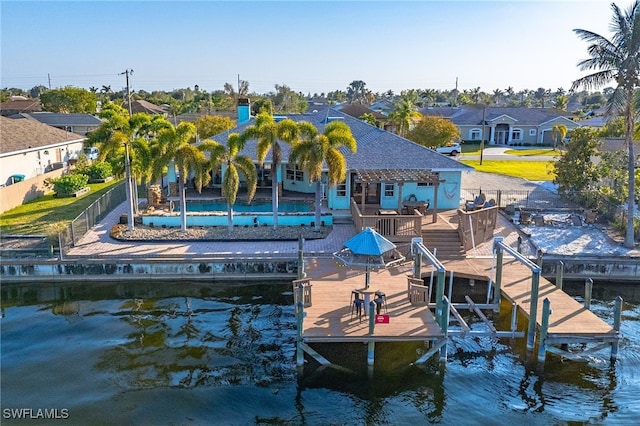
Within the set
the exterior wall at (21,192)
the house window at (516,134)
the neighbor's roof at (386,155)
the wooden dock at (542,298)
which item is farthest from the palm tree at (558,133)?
the exterior wall at (21,192)

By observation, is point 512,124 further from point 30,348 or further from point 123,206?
point 30,348

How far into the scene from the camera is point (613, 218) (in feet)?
94.4

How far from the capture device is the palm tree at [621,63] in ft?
75.4

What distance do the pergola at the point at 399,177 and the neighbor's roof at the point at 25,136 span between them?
23646 millimetres

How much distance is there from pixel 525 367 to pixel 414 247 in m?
6.57

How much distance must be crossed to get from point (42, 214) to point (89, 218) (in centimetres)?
501

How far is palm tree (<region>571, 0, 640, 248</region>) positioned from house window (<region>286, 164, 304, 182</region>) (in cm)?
1582

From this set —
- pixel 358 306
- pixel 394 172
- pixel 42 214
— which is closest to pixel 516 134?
pixel 394 172

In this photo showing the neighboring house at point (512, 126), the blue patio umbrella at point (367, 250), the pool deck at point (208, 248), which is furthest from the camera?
the neighboring house at point (512, 126)

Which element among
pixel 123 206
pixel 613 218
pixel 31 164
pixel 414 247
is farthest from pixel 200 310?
pixel 31 164

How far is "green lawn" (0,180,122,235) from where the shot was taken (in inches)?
1061

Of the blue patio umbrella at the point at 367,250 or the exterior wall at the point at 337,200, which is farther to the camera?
the exterior wall at the point at 337,200

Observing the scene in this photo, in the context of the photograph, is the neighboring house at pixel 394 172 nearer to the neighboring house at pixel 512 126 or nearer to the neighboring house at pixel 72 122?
the neighboring house at pixel 72 122

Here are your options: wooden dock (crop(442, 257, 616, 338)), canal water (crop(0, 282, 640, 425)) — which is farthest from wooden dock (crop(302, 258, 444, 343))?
wooden dock (crop(442, 257, 616, 338))
